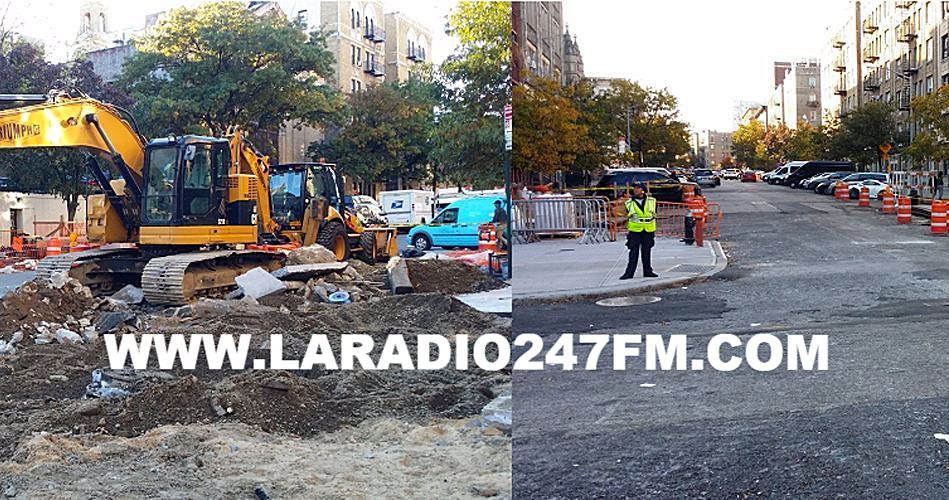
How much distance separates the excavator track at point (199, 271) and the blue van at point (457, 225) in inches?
24.8

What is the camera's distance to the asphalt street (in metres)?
4.21

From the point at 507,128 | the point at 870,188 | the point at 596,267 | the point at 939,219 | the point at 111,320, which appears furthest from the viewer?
the point at 870,188

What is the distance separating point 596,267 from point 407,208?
994 centimetres

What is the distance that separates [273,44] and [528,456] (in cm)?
221

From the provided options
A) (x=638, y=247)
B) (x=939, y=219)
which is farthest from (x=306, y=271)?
(x=939, y=219)

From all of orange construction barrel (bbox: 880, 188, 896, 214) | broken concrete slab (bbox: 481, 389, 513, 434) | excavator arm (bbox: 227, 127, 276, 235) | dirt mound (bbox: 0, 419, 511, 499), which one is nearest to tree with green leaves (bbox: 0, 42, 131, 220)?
excavator arm (bbox: 227, 127, 276, 235)

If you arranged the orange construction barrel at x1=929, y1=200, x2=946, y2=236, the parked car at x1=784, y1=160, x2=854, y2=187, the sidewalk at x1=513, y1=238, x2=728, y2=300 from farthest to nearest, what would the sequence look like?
the parked car at x1=784, y1=160, x2=854, y2=187
the orange construction barrel at x1=929, y1=200, x2=946, y2=236
the sidewalk at x1=513, y1=238, x2=728, y2=300

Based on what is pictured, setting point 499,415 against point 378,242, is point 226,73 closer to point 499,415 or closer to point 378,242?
point 378,242

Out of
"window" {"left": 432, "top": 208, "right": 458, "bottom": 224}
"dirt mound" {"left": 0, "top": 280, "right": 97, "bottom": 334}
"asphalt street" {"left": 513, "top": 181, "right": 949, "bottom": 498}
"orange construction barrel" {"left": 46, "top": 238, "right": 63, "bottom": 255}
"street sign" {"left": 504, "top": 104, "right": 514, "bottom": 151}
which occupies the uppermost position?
"street sign" {"left": 504, "top": 104, "right": 514, "bottom": 151}

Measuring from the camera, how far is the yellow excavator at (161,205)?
4.02 metres

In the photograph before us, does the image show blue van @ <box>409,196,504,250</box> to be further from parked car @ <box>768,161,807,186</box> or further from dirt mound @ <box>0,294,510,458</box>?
parked car @ <box>768,161,807,186</box>

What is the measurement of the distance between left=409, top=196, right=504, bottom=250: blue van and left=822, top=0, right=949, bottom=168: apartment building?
34.3 metres

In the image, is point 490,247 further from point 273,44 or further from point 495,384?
point 273,44

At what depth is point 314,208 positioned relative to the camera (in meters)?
4.38
